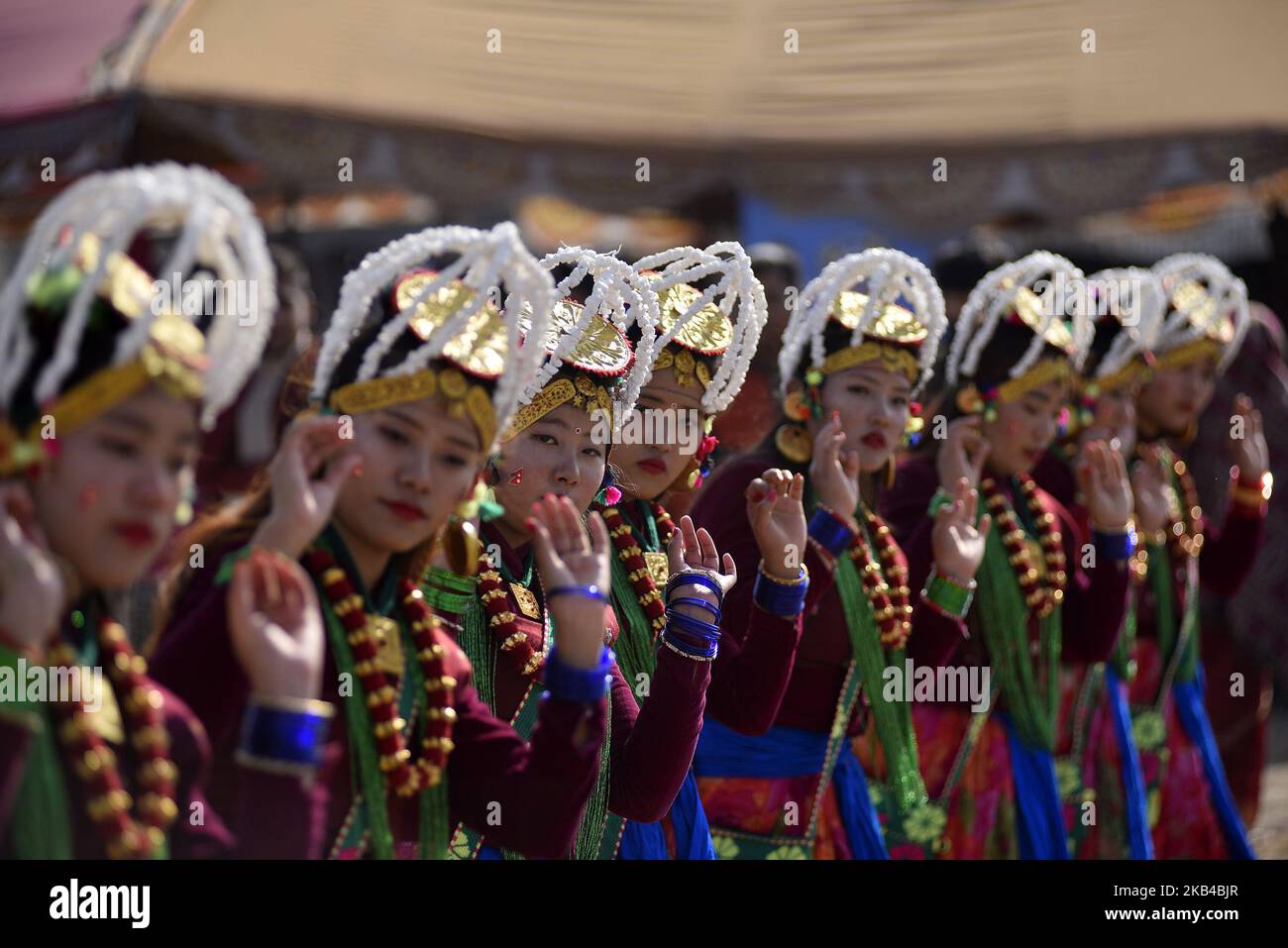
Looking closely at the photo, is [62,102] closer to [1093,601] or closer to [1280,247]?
[1093,601]

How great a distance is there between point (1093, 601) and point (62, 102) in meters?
4.31

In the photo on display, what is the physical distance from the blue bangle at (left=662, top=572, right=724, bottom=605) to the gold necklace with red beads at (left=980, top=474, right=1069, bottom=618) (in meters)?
2.02

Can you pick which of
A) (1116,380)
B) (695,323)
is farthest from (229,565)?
(1116,380)

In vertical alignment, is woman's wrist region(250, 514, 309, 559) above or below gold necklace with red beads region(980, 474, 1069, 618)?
above

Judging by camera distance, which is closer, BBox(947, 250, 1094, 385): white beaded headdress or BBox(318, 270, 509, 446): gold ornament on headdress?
BBox(318, 270, 509, 446): gold ornament on headdress

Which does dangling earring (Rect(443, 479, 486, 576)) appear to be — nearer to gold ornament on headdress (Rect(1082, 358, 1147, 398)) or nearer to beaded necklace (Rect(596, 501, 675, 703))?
beaded necklace (Rect(596, 501, 675, 703))

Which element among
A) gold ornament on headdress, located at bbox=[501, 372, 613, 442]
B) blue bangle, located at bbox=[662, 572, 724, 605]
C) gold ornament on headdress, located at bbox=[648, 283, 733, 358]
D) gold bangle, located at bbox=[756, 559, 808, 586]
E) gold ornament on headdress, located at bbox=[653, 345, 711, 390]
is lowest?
gold bangle, located at bbox=[756, 559, 808, 586]

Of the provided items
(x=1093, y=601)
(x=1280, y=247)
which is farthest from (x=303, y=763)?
(x=1280, y=247)

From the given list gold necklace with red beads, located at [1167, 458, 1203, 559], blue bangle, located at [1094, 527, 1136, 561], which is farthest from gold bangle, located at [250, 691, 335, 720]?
gold necklace with red beads, located at [1167, 458, 1203, 559]

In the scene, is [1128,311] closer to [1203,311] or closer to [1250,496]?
[1203,311]

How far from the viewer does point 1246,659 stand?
840cm

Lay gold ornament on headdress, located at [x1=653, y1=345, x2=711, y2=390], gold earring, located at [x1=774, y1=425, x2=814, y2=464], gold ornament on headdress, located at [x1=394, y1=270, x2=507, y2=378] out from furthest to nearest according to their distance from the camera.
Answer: gold earring, located at [x1=774, y1=425, x2=814, y2=464] → gold ornament on headdress, located at [x1=653, y1=345, x2=711, y2=390] → gold ornament on headdress, located at [x1=394, y1=270, x2=507, y2=378]

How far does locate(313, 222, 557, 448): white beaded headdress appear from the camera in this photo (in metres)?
2.83

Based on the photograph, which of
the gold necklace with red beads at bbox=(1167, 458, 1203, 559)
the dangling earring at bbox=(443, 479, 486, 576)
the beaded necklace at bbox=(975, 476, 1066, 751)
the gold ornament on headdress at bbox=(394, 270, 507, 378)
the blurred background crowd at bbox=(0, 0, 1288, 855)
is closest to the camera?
the gold ornament on headdress at bbox=(394, 270, 507, 378)
